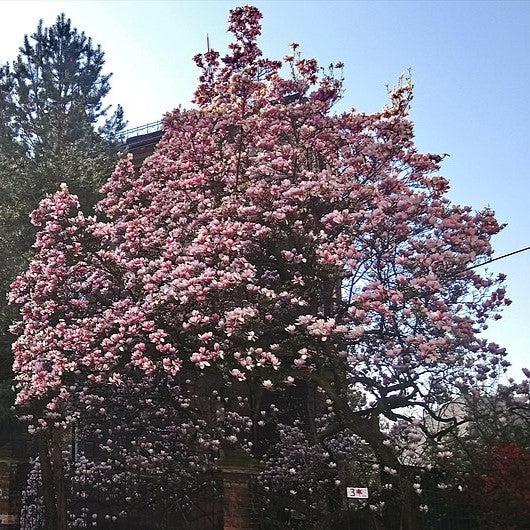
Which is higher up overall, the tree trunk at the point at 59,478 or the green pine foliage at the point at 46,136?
the green pine foliage at the point at 46,136

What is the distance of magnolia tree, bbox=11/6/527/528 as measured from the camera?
1170 cm

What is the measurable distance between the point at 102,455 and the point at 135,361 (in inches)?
240

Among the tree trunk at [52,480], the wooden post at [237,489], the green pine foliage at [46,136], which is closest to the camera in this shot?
the wooden post at [237,489]

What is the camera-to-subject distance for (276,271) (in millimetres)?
12961

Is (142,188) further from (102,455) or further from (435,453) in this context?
(435,453)

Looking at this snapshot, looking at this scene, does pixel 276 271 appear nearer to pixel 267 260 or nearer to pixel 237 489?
pixel 267 260

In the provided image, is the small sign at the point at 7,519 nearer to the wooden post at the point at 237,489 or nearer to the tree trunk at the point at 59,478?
the tree trunk at the point at 59,478

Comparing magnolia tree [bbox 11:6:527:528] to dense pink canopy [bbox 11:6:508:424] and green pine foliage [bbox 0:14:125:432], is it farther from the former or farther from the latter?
green pine foliage [bbox 0:14:125:432]

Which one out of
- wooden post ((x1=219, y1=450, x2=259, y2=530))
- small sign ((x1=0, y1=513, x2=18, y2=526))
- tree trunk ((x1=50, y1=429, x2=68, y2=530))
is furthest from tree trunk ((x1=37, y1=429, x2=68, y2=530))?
wooden post ((x1=219, y1=450, x2=259, y2=530))

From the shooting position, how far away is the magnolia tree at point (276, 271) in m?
11.7

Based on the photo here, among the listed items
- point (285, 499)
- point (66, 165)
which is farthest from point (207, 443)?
point (66, 165)

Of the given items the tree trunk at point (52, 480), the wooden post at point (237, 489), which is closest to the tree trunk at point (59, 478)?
the tree trunk at point (52, 480)

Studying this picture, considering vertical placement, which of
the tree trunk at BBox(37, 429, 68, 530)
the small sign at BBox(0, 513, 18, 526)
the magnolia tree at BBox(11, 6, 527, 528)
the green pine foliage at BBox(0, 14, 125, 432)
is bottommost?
the small sign at BBox(0, 513, 18, 526)

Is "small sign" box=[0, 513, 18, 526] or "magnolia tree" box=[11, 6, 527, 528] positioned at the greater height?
"magnolia tree" box=[11, 6, 527, 528]
